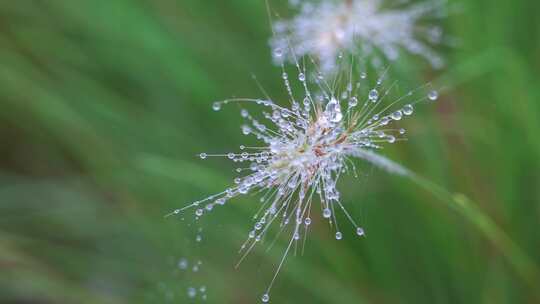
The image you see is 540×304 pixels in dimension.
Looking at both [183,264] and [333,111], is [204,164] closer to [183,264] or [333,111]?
[183,264]

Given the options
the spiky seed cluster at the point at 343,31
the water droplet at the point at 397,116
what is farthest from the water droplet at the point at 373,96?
the spiky seed cluster at the point at 343,31

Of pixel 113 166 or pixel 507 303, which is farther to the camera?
pixel 113 166

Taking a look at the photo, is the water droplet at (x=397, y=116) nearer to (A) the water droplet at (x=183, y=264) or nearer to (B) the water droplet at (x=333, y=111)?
(B) the water droplet at (x=333, y=111)

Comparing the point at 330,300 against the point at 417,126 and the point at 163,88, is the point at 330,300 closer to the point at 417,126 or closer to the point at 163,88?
the point at 417,126

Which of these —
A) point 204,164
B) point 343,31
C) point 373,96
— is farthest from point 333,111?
point 204,164

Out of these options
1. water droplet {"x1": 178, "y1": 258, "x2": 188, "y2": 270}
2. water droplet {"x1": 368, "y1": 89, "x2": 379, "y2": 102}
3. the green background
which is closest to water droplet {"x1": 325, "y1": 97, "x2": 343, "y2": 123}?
water droplet {"x1": 368, "y1": 89, "x2": 379, "y2": 102}

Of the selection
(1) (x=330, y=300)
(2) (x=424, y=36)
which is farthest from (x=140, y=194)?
(2) (x=424, y=36)
